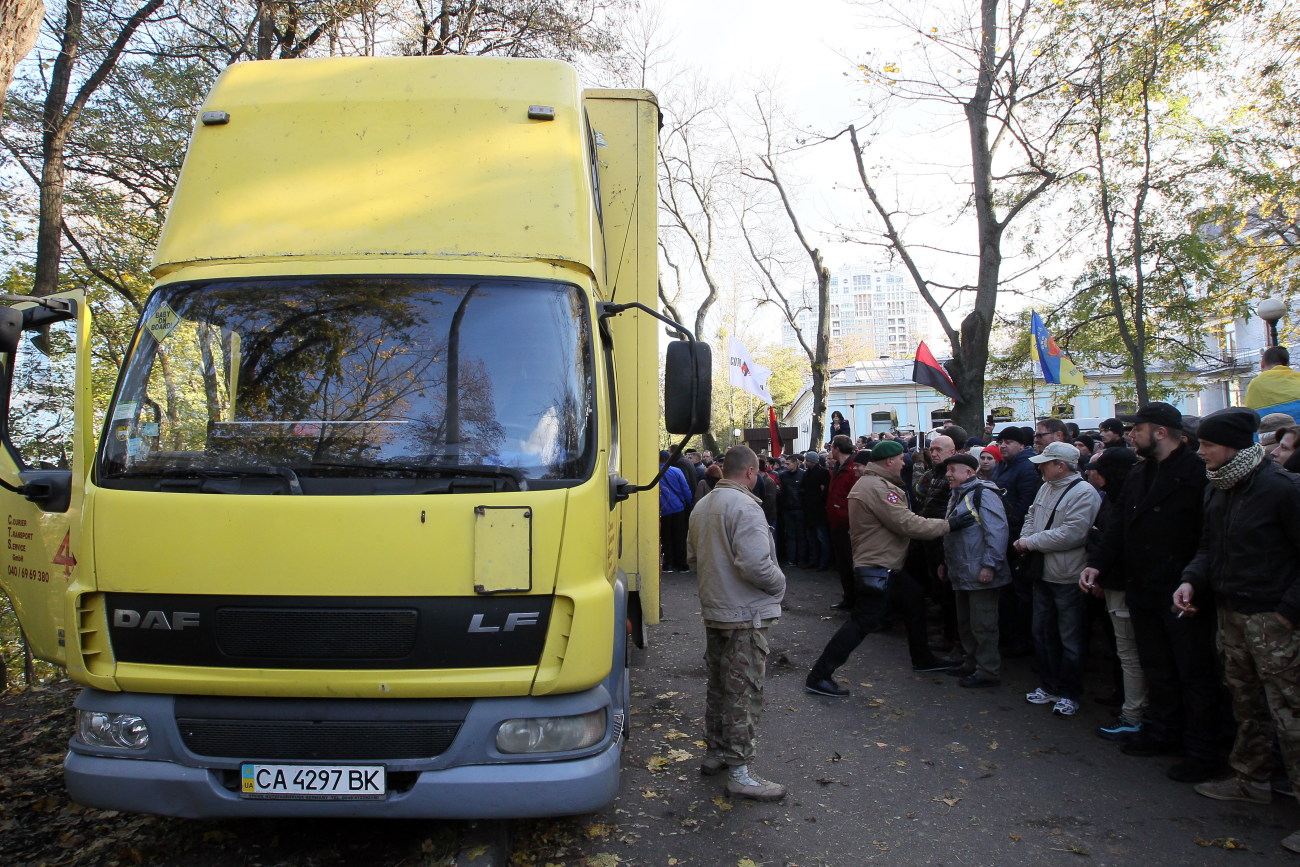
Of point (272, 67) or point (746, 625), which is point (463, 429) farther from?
point (272, 67)

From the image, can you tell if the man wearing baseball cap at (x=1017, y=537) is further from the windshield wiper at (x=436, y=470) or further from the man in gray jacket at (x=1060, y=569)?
the windshield wiper at (x=436, y=470)

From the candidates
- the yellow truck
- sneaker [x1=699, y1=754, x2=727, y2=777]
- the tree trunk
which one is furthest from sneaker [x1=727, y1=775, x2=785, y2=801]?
the tree trunk

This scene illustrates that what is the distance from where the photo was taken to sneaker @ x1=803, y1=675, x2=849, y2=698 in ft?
22.6

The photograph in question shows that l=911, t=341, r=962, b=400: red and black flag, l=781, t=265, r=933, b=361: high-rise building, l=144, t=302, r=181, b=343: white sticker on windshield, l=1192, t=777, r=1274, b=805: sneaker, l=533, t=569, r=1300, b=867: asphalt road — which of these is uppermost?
l=781, t=265, r=933, b=361: high-rise building

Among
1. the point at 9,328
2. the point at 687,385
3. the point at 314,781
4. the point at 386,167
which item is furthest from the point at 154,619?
the point at 687,385

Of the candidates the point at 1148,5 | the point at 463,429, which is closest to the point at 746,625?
the point at 463,429

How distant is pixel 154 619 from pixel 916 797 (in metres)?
3.94

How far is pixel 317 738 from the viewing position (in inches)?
134

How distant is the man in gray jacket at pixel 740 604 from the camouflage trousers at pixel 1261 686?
2.28m

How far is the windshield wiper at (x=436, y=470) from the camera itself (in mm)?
3443

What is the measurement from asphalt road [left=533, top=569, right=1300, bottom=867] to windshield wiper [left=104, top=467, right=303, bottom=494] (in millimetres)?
2197

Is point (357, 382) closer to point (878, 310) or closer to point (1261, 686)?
point (1261, 686)

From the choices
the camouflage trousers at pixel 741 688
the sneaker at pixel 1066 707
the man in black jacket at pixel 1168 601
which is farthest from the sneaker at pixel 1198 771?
the camouflage trousers at pixel 741 688

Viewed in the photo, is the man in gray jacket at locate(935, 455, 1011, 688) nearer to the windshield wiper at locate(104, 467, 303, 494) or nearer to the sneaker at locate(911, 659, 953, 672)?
the sneaker at locate(911, 659, 953, 672)
